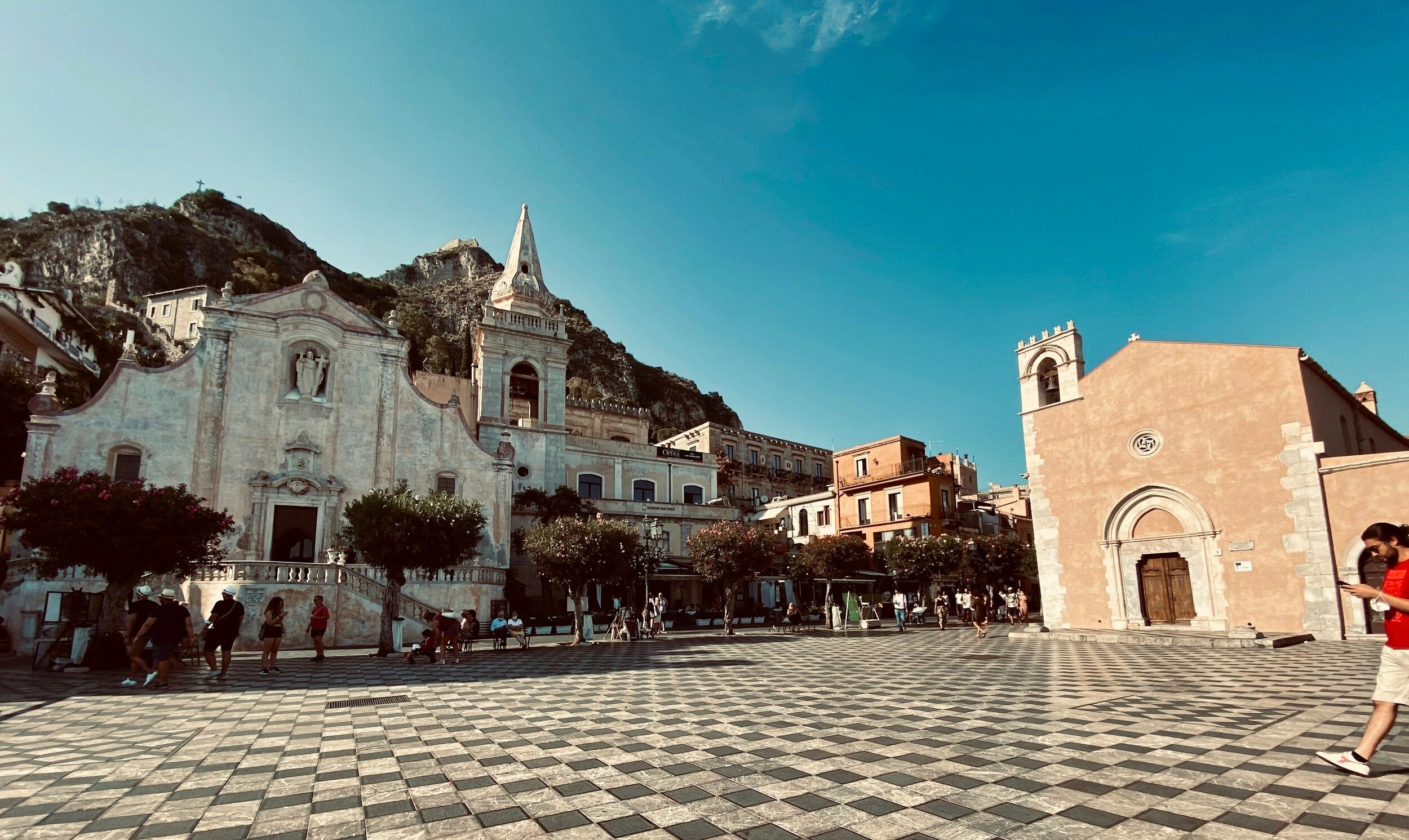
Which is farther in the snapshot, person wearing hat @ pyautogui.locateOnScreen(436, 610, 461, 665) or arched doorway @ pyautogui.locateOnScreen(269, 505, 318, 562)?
arched doorway @ pyautogui.locateOnScreen(269, 505, 318, 562)

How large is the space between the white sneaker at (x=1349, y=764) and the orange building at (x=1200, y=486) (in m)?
17.2

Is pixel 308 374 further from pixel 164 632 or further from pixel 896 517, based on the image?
pixel 896 517

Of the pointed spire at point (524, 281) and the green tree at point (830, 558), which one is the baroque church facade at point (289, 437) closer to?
the pointed spire at point (524, 281)

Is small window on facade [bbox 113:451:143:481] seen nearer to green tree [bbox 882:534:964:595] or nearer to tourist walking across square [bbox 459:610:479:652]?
tourist walking across square [bbox 459:610:479:652]

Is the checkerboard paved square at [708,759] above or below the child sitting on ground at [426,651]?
above

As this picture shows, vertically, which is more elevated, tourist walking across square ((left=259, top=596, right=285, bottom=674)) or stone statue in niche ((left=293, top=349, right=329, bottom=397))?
stone statue in niche ((left=293, top=349, right=329, bottom=397))

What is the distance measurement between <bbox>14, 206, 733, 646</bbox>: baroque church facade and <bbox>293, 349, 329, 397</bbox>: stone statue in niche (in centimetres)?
5

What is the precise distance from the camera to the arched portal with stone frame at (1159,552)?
67.6 ft

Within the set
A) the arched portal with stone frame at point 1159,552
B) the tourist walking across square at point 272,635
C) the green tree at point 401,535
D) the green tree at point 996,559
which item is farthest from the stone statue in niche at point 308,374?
the green tree at point 996,559

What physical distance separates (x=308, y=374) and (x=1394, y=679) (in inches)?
1234

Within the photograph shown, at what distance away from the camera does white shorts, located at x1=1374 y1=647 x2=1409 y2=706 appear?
17.2ft

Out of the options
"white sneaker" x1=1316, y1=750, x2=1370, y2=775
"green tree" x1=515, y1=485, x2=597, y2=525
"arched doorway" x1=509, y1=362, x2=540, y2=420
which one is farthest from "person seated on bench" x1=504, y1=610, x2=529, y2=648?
"arched doorway" x1=509, y1=362, x2=540, y2=420

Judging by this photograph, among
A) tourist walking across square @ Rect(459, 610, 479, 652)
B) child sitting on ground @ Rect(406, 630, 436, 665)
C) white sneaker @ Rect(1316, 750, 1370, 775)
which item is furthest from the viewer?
tourist walking across square @ Rect(459, 610, 479, 652)

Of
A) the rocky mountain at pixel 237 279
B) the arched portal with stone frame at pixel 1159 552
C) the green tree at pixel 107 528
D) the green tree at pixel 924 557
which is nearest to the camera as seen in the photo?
the green tree at pixel 107 528
